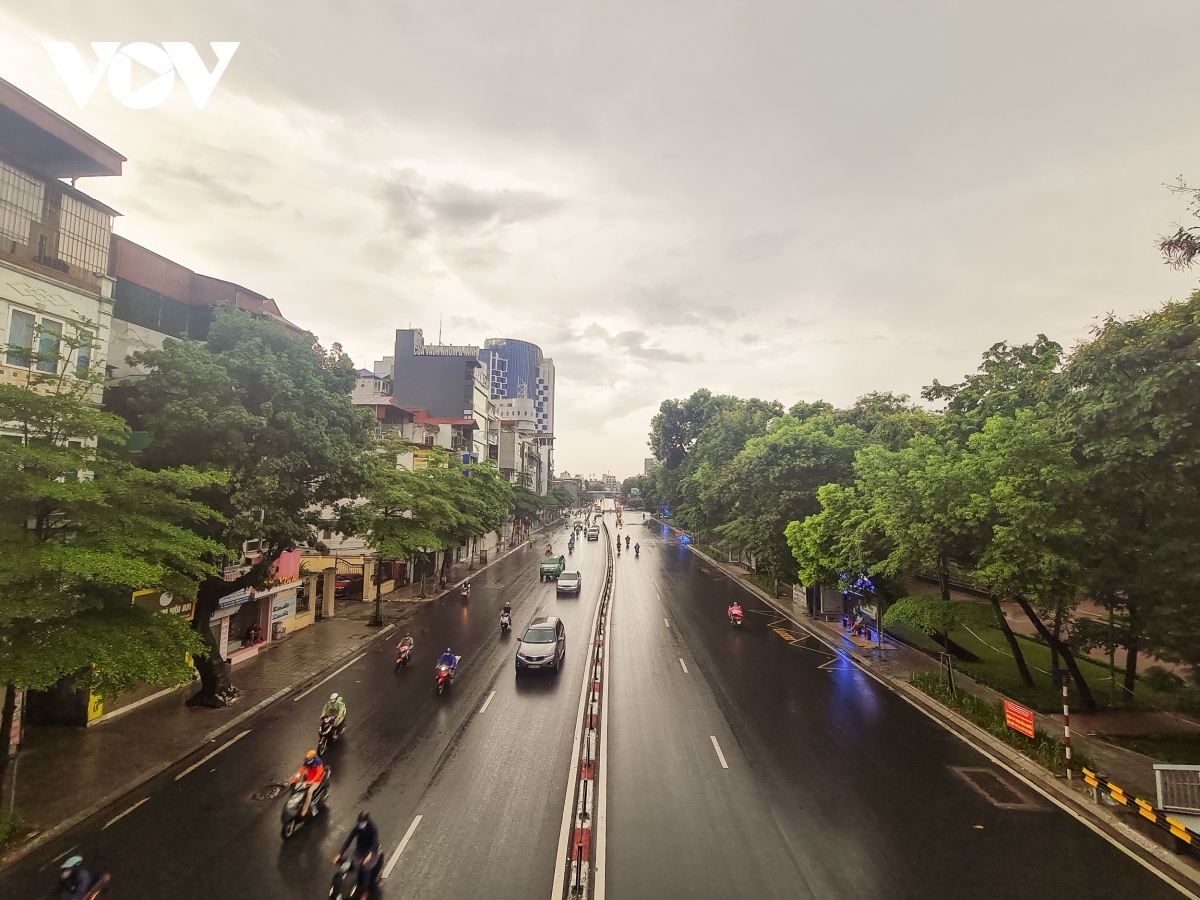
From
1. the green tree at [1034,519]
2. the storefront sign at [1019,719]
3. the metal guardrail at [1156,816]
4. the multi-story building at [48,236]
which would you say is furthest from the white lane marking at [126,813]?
the green tree at [1034,519]

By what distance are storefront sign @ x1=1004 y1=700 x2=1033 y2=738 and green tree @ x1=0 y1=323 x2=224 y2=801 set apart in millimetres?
18629

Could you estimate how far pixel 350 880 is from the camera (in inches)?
339

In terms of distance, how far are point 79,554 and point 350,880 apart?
6.67 metres

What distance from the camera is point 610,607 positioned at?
34031 mm

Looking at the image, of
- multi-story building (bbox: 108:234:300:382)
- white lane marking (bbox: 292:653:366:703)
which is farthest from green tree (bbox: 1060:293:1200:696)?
multi-story building (bbox: 108:234:300:382)

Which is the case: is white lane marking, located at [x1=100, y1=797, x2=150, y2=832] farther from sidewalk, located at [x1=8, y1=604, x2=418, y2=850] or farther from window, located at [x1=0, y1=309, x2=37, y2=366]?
window, located at [x1=0, y1=309, x2=37, y2=366]

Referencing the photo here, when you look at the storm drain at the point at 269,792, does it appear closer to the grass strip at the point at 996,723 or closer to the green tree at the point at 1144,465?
the grass strip at the point at 996,723

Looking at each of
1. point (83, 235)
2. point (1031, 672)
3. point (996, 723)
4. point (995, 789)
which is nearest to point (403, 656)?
point (83, 235)

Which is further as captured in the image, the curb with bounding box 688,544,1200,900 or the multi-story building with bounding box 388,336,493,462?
the multi-story building with bounding box 388,336,493,462

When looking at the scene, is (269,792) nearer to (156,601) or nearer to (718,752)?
(156,601)

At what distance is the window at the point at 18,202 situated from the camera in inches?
562

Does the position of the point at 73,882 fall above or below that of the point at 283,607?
below

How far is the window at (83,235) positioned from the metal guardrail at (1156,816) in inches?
1073

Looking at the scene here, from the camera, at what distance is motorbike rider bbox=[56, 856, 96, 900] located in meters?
7.80
